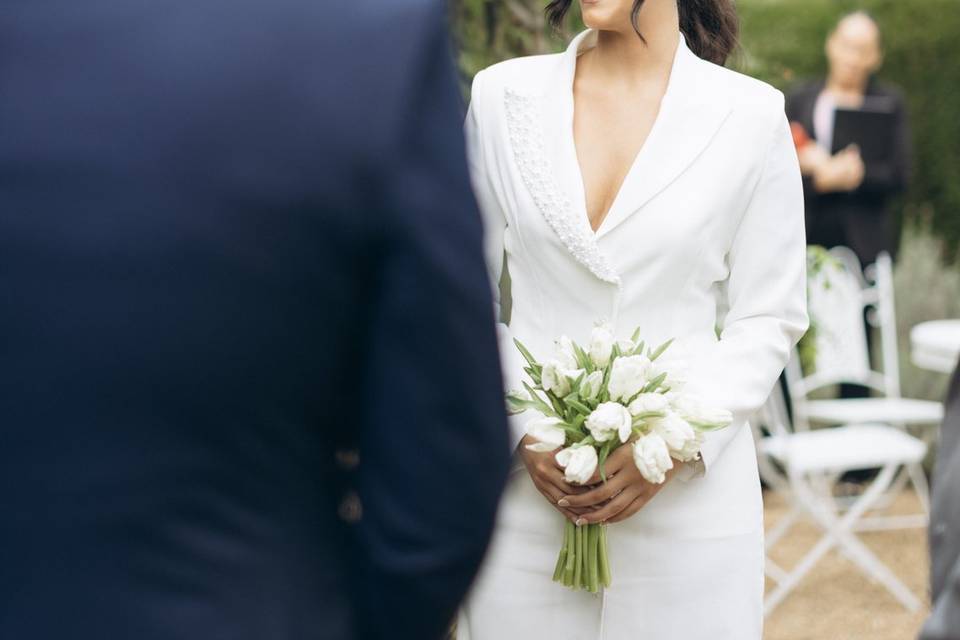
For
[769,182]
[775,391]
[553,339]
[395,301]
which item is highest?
[395,301]

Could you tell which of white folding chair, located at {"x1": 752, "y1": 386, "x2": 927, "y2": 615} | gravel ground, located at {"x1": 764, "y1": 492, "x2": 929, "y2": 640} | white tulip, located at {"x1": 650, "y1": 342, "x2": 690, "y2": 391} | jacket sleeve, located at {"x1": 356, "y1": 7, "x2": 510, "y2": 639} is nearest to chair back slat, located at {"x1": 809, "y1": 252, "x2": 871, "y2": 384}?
white folding chair, located at {"x1": 752, "y1": 386, "x2": 927, "y2": 615}

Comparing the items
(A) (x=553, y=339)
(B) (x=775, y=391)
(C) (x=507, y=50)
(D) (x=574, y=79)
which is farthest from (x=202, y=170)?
(B) (x=775, y=391)

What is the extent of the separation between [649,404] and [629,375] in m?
0.07

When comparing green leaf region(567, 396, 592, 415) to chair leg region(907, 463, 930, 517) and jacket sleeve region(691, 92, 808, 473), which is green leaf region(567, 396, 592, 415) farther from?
chair leg region(907, 463, 930, 517)

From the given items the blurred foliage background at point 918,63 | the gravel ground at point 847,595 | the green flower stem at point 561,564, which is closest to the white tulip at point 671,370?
the green flower stem at point 561,564

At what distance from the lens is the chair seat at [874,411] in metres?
6.57

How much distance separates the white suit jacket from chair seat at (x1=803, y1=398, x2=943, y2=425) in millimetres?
3854

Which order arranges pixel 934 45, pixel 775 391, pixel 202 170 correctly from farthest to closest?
1. pixel 934 45
2. pixel 775 391
3. pixel 202 170

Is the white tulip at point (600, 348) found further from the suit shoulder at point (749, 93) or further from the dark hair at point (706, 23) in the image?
the dark hair at point (706, 23)

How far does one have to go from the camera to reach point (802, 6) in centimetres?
1094

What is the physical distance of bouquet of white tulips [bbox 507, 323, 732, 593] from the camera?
2.68 m

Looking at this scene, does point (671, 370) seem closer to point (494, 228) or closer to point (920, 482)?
point (494, 228)

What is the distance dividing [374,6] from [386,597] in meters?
0.59

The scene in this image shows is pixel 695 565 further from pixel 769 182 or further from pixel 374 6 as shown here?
pixel 374 6
